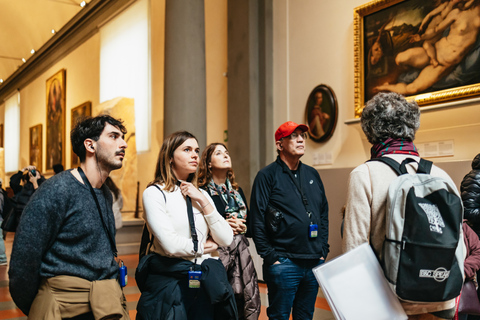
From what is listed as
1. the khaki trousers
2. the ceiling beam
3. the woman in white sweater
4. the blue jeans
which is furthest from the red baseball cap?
the ceiling beam

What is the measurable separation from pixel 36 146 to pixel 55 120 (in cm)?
305

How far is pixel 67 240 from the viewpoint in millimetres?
2254

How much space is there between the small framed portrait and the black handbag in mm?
4082

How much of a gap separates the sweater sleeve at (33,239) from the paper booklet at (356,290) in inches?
48.8

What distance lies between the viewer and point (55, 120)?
776 inches

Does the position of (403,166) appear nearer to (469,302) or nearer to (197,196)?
(197,196)

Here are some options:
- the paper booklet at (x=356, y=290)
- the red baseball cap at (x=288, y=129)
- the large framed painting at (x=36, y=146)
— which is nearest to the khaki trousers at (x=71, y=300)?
the paper booklet at (x=356, y=290)

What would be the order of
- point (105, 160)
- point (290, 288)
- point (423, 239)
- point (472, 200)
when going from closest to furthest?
point (423, 239)
point (105, 160)
point (290, 288)
point (472, 200)

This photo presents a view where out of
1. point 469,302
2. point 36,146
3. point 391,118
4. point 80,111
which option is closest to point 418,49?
point 469,302

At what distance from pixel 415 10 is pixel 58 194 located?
5528mm

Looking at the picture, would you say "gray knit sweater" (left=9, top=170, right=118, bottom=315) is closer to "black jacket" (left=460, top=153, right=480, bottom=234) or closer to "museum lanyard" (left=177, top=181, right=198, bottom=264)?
"museum lanyard" (left=177, top=181, right=198, bottom=264)

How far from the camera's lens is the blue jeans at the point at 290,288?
3.45m

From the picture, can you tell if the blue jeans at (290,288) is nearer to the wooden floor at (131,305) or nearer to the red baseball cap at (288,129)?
the red baseball cap at (288,129)

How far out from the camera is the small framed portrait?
7496 mm
